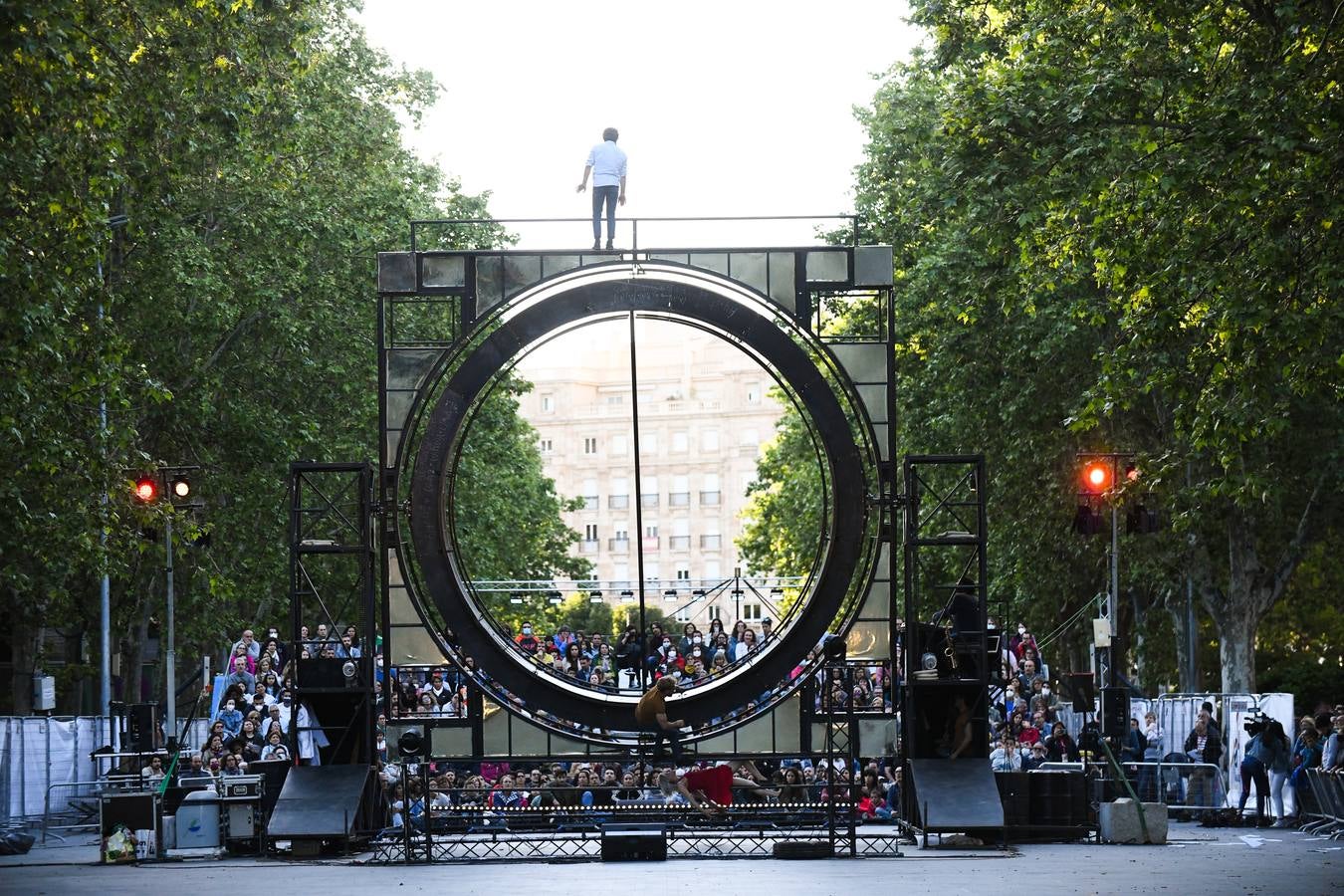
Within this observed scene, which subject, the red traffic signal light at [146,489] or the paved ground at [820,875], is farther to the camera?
the red traffic signal light at [146,489]

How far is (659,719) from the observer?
22094mm

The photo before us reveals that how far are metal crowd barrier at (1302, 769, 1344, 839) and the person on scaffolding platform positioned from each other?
802 centimetres

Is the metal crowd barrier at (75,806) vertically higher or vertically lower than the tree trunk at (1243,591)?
lower

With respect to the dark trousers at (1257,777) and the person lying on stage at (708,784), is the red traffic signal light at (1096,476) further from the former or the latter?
the person lying on stage at (708,784)

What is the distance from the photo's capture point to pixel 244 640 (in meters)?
30.2

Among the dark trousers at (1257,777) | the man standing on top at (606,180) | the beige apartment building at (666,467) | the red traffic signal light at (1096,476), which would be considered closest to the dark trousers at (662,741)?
the man standing on top at (606,180)

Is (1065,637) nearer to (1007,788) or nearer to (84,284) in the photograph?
(1007,788)

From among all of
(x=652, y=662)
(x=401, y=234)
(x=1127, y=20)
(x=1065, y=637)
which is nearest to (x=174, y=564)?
(x=401, y=234)

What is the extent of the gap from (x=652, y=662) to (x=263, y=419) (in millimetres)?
12885

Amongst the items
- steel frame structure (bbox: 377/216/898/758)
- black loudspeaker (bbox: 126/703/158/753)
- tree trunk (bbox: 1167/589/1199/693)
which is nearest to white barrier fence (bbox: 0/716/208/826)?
black loudspeaker (bbox: 126/703/158/753)

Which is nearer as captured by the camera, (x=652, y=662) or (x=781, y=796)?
(x=781, y=796)

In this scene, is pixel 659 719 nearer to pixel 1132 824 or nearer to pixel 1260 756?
pixel 1132 824

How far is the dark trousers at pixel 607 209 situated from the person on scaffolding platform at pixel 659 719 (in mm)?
5376

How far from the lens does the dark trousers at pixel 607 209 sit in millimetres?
23297
